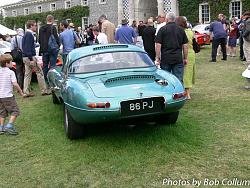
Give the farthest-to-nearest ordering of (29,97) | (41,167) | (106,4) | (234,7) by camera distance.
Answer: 1. (106,4)
2. (234,7)
3. (29,97)
4. (41,167)

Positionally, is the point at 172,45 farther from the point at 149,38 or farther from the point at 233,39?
the point at 233,39

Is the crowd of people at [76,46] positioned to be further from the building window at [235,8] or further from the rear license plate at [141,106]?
the building window at [235,8]

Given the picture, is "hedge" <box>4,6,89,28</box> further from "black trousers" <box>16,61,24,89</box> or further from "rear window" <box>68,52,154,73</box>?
"rear window" <box>68,52,154,73</box>

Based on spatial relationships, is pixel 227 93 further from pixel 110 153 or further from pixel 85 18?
pixel 85 18

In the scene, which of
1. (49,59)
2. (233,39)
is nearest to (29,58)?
(49,59)

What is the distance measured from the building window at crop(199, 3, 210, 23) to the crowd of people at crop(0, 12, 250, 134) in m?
17.8

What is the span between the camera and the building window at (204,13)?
32.0 meters

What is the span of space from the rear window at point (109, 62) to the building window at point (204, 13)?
27.2m

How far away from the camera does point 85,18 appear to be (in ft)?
138

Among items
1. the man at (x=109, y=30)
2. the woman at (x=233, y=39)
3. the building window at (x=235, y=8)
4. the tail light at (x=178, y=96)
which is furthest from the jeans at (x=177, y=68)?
the building window at (x=235, y=8)

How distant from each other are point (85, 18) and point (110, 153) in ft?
126

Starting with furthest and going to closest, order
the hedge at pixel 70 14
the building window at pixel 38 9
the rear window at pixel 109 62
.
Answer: the building window at pixel 38 9 < the hedge at pixel 70 14 < the rear window at pixel 109 62

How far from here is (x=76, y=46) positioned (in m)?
11.4

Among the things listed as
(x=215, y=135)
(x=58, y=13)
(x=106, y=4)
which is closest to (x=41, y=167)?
(x=215, y=135)
